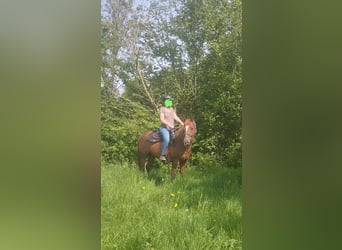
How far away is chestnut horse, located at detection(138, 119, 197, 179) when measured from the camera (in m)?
2.95

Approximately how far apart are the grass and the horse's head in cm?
20

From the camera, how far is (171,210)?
2887 millimetres

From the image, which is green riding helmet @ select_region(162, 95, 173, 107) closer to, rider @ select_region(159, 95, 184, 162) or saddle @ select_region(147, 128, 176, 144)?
rider @ select_region(159, 95, 184, 162)

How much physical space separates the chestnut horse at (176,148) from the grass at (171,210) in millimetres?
81

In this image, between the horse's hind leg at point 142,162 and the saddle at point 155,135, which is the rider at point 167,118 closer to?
the saddle at point 155,135

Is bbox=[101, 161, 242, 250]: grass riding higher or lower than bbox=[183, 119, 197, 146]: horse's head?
lower

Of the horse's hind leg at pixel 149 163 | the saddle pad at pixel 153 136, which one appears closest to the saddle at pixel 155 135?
the saddle pad at pixel 153 136

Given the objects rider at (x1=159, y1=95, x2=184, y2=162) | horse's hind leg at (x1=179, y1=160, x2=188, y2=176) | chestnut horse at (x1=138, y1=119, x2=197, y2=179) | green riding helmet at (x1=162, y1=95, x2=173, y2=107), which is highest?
green riding helmet at (x1=162, y1=95, x2=173, y2=107)

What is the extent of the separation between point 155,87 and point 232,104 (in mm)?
555

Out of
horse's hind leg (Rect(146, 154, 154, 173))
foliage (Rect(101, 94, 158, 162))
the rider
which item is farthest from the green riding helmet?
horse's hind leg (Rect(146, 154, 154, 173))

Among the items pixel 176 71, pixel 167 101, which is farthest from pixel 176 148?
pixel 176 71
